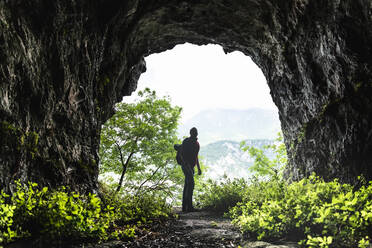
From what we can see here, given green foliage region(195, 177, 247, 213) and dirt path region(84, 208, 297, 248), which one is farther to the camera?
green foliage region(195, 177, 247, 213)

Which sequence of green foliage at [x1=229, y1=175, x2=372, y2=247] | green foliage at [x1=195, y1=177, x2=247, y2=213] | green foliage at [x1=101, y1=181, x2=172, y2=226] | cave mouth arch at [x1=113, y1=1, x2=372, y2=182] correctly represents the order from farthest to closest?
green foliage at [x1=195, y1=177, x2=247, y2=213], green foliage at [x1=101, y1=181, x2=172, y2=226], cave mouth arch at [x1=113, y1=1, x2=372, y2=182], green foliage at [x1=229, y1=175, x2=372, y2=247]

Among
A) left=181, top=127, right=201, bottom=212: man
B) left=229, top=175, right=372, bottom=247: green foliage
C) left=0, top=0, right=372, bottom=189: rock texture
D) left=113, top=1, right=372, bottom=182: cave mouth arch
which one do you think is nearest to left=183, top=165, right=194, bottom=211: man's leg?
left=181, top=127, right=201, bottom=212: man

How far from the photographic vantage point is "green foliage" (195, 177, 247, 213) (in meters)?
10.3

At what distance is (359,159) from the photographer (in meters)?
5.76

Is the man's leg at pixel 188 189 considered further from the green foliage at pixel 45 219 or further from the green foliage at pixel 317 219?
the green foliage at pixel 45 219

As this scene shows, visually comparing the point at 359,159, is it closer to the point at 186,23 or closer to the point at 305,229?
the point at 305,229

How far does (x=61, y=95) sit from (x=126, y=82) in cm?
628

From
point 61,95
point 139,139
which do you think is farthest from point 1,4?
point 139,139

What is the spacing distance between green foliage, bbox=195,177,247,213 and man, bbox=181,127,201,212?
843 mm

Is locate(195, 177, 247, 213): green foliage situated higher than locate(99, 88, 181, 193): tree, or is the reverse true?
locate(99, 88, 181, 193): tree

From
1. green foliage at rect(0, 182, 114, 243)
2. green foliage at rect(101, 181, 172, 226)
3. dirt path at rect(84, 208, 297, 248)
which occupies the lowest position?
dirt path at rect(84, 208, 297, 248)

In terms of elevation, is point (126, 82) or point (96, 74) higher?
point (126, 82)

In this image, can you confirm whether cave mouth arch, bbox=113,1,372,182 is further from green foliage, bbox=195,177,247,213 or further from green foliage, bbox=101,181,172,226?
green foliage, bbox=101,181,172,226

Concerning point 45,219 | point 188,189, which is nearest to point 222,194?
point 188,189
